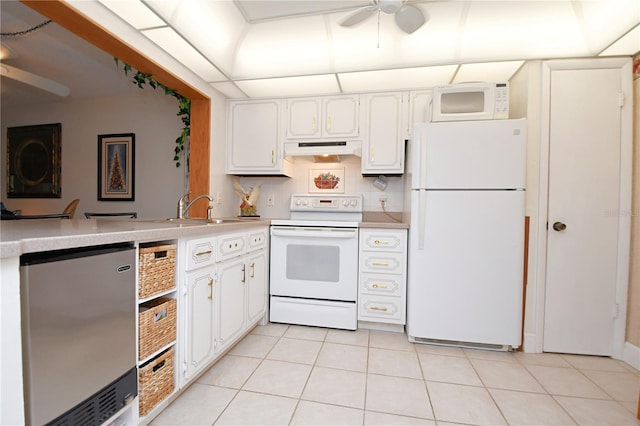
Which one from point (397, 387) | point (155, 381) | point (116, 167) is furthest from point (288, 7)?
point (116, 167)

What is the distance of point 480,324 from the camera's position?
6.52ft

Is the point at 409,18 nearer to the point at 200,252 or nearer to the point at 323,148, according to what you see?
the point at 323,148

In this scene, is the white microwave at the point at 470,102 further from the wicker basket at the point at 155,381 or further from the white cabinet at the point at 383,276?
the wicker basket at the point at 155,381

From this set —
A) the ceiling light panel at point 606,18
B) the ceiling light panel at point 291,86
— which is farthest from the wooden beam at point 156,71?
the ceiling light panel at point 606,18

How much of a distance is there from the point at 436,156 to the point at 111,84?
12.0 feet

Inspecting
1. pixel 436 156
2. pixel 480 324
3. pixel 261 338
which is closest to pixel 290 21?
pixel 436 156

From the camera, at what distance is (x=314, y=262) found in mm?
2350

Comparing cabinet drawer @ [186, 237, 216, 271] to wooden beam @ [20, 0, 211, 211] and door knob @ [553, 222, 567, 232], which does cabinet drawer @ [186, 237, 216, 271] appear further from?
door knob @ [553, 222, 567, 232]

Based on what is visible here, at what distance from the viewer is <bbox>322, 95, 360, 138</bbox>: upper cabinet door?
264 centimetres

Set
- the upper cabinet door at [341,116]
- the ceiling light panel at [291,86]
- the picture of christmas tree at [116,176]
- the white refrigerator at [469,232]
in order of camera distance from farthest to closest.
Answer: the picture of christmas tree at [116,176] → the upper cabinet door at [341,116] → the ceiling light panel at [291,86] → the white refrigerator at [469,232]

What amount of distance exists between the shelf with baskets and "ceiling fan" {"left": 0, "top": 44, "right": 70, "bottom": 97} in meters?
2.53

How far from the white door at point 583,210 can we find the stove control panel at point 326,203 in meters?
1.57

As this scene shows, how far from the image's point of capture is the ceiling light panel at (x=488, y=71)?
6.93 ft

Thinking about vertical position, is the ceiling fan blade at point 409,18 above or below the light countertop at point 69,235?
above
